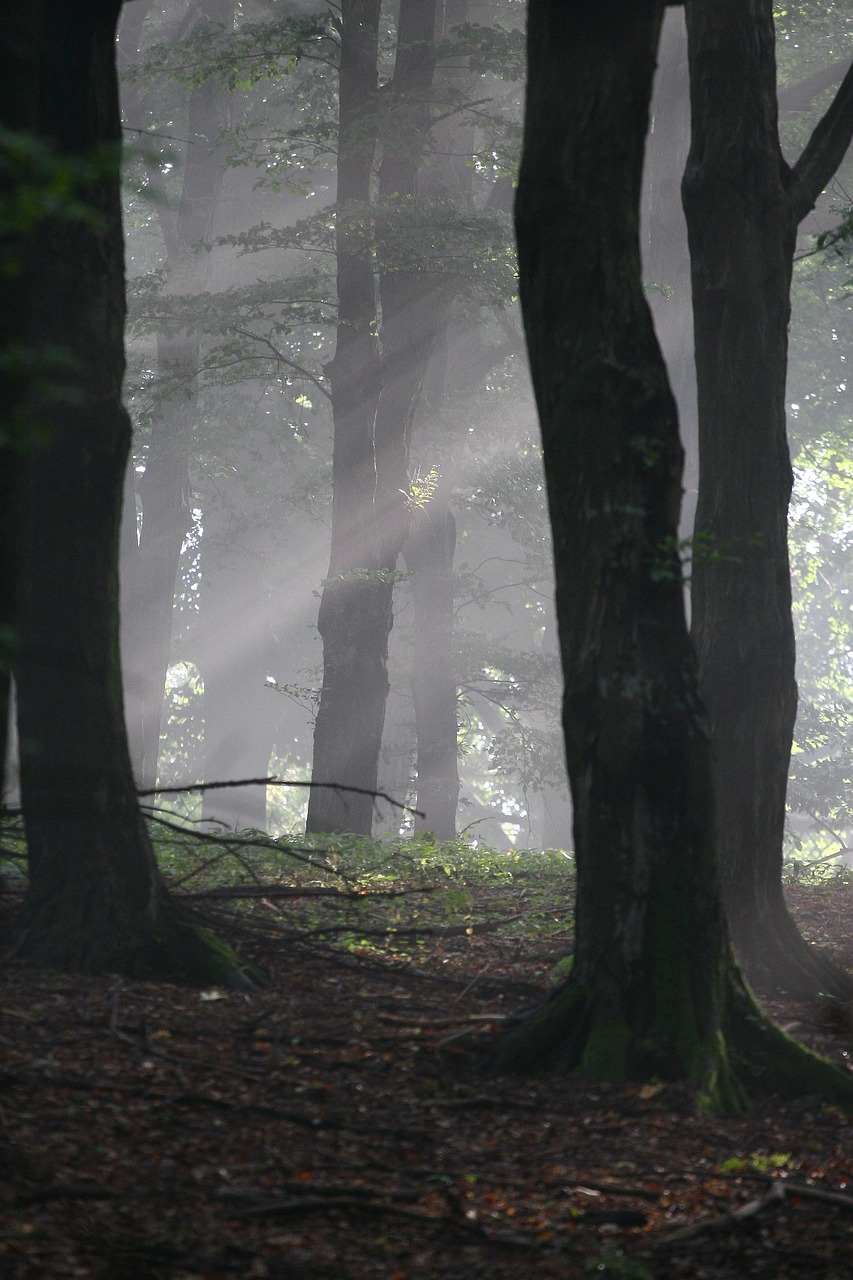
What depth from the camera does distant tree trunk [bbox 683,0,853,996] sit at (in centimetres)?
930

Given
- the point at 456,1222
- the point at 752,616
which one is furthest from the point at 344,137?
the point at 456,1222

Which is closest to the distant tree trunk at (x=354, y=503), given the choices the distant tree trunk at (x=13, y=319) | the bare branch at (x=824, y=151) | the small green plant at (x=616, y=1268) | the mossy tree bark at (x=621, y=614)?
the bare branch at (x=824, y=151)

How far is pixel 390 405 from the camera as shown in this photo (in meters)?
20.3

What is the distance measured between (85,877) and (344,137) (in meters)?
13.8

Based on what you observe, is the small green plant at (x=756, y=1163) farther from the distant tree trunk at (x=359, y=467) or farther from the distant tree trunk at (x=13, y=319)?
the distant tree trunk at (x=359, y=467)

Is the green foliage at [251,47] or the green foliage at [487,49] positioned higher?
the green foliage at [487,49]

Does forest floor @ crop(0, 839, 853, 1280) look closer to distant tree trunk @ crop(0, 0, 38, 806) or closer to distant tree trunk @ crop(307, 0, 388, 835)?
distant tree trunk @ crop(0, 0, 38, 806)

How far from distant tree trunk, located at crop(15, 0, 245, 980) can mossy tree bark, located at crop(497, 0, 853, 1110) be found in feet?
7.55

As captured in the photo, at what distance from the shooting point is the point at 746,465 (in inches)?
372

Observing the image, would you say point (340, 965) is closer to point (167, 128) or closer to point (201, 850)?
point (201, 850)

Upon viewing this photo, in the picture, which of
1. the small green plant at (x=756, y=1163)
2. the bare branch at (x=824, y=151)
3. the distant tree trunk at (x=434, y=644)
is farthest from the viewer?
the distant tree trunk at (x=434, y=644)

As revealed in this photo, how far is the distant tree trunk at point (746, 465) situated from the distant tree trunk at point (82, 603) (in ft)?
12.6

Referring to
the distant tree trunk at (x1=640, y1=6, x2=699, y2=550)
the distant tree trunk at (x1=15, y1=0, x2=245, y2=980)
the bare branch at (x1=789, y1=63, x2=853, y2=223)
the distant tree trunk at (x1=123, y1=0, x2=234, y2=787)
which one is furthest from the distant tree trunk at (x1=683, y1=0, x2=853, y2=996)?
the distant tree trunk at (x1=123, y1=0, x2=234, y2=787)

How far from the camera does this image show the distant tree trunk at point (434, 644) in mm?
25875
